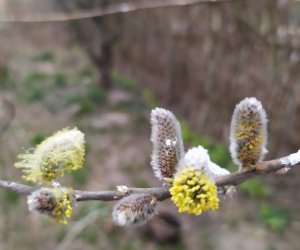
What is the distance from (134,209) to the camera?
2.34ft

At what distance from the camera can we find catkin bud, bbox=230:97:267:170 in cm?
73

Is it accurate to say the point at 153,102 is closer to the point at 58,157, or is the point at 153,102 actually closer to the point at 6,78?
the point at 6,78

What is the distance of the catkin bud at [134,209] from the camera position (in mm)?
706

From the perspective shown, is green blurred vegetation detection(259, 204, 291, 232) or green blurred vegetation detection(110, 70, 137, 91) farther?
green blurred vegetation detection(110, 70, 137, 91)

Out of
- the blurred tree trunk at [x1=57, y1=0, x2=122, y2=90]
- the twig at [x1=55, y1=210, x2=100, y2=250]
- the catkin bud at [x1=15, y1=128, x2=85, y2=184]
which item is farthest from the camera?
the blurred tree trunk at [x1=57, y1=0, x2=122, y2=90]

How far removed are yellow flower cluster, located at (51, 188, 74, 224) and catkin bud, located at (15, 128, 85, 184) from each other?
10 cm

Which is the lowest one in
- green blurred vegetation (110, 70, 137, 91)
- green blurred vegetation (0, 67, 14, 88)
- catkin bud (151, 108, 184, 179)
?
catkin bud (151, 108, 184, 179)

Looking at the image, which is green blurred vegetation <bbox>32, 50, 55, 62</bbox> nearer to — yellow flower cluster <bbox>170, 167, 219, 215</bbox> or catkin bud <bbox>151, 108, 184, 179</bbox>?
catkin bud <bbox>151, 108, 184, 179</bbox>

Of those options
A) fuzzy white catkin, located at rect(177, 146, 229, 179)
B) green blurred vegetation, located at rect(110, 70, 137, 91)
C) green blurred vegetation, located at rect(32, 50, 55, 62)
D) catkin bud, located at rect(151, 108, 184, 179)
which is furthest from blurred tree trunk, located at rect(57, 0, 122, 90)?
fuzzy white catkin, located at rect(177, 146, 229, 179)

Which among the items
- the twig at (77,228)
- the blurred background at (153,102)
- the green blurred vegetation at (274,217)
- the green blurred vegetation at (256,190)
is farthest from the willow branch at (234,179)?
the green blurred vegetation at (256,190)

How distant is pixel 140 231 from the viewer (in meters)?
3.30

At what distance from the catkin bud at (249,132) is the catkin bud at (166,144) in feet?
0.31

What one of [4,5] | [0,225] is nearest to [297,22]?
[0,225]

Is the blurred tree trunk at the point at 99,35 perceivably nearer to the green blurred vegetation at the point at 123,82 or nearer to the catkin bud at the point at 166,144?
the green blurred vegetation at the point at 123,82
